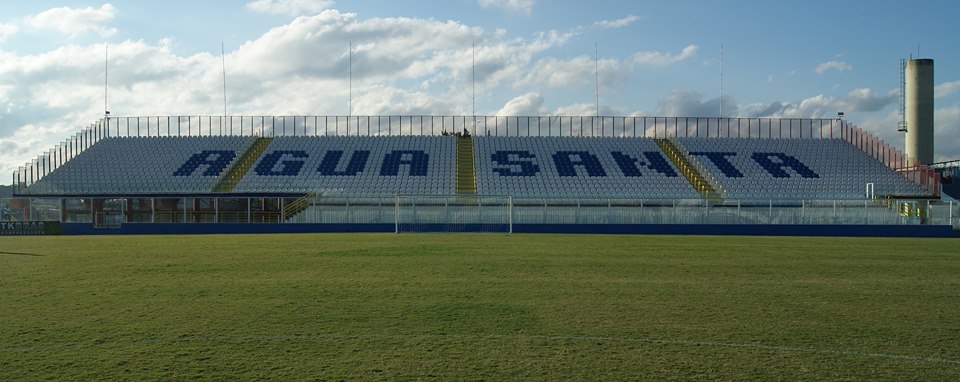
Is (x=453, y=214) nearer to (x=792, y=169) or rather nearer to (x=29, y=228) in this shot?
(x=29, y=228)

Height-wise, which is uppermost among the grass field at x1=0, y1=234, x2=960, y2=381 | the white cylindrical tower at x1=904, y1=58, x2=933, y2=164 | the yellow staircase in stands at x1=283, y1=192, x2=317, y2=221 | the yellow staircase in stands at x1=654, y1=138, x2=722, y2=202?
the white cylindrical tower at x1=904, y1=58, x2=933, y2=164

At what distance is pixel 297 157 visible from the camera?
55969 mm

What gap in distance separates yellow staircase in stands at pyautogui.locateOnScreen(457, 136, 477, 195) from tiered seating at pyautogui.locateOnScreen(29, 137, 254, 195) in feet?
51.3

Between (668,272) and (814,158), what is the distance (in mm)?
45764

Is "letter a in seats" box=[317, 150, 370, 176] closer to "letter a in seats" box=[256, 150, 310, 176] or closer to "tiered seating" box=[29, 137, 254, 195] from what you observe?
"letter a in seats" box=[256, 150, 310, 176]

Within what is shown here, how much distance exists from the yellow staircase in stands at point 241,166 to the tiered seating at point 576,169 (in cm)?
1560

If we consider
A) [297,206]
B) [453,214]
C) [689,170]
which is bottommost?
[453,214]

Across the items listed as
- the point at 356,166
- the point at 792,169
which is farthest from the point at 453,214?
the point at 792,169

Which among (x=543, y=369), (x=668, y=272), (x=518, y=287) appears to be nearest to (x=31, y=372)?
(x=543, y=369)

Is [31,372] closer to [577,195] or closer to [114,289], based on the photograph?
[114,289]

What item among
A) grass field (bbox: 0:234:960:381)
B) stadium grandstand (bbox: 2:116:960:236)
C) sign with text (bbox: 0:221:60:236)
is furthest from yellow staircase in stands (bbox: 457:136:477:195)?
grass field (bbox: 0:234:960:381)

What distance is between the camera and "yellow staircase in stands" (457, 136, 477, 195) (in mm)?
50844

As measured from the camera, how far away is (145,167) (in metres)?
53.8

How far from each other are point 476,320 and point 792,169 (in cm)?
4983
